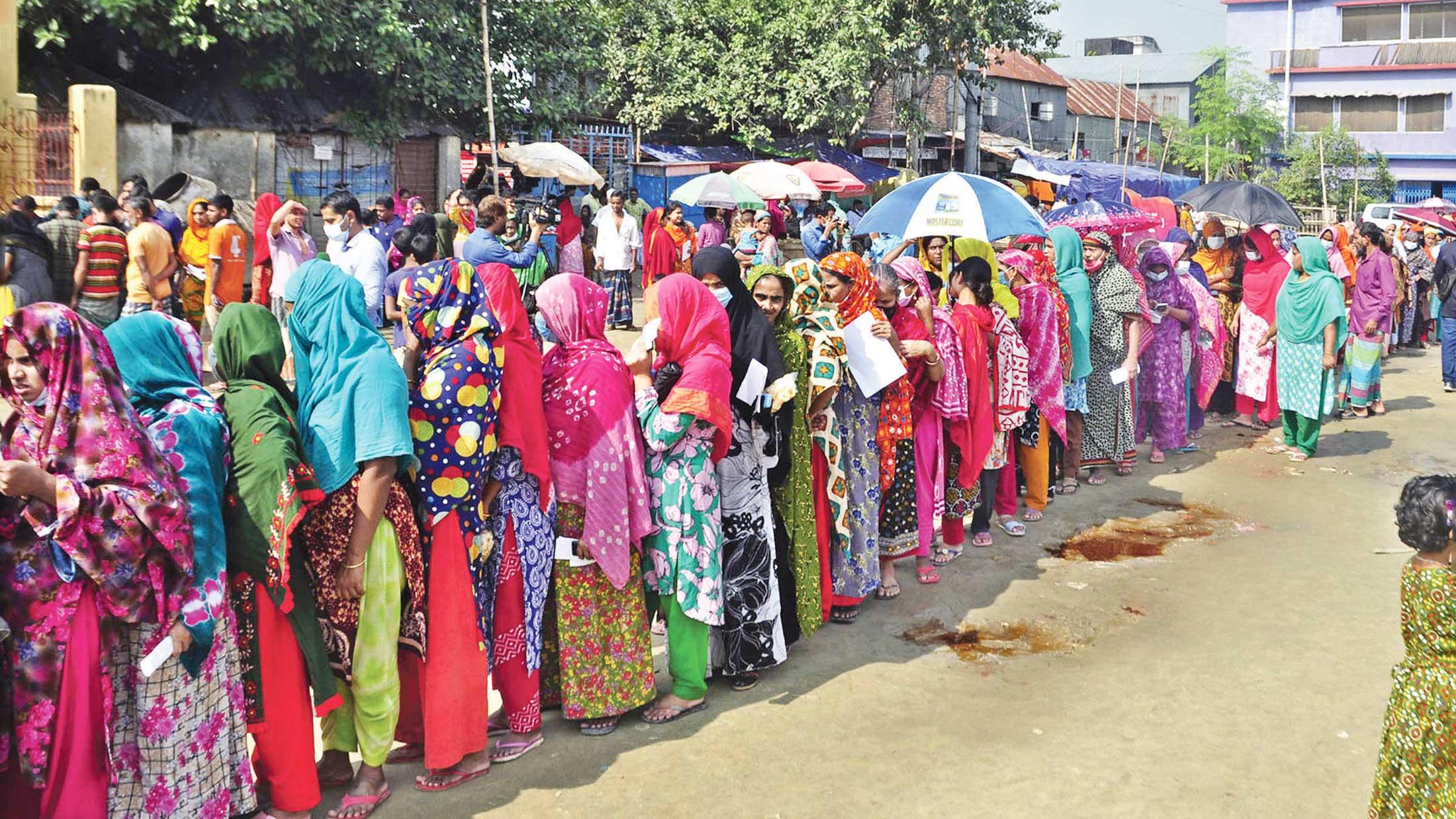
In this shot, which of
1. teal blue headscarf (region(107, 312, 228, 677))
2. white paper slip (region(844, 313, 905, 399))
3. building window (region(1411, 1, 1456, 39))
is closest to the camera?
teal blue headscarf (region(107, 312, 228, 677))

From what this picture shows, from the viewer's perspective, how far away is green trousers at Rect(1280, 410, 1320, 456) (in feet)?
30.7

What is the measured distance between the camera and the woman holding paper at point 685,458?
438cm

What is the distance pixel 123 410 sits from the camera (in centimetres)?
308

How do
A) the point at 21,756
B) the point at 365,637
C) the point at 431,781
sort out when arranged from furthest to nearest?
1. the point at 431,781
2. the point at 365,637
3. the point at 21,756

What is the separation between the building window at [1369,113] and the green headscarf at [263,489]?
145ft

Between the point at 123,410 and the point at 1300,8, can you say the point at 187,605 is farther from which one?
the point at 1300,8

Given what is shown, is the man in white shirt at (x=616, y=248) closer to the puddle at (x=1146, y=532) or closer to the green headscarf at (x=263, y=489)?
the puddle at (x=1146, y=532)

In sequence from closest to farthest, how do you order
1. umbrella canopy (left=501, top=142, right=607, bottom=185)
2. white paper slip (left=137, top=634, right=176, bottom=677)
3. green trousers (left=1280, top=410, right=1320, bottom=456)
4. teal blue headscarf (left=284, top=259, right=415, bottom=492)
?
white paper slip (left=137, top=634, right=176, bottom=677) → teal blue headscarf (left=284, top=259, right=415, bottom=492) → green trousers (left=1280, top=410, right=1320, bottom=456) → umbrella canopy (left=501, top=142, right=607, bottom=185)

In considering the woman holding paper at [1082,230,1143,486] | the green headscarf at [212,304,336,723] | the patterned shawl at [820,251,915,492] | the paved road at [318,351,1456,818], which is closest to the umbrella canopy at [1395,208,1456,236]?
the woman holding paper at [1082,230,1143,486]

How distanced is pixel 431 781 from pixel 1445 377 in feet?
40.2

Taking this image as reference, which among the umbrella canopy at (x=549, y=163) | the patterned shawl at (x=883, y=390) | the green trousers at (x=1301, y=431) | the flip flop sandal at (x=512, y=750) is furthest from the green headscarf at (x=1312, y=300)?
the umbrella canopy at (x=549, y=163)

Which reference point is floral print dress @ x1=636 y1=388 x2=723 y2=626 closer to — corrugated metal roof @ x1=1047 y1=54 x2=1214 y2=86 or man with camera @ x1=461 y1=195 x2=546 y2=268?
man with camera @ x1=461 y1=195 x2=546 y2=268

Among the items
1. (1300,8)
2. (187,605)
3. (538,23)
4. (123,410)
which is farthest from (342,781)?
(1300,8)

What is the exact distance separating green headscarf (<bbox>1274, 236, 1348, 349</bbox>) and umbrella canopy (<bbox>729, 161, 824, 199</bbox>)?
9272 millimetres
